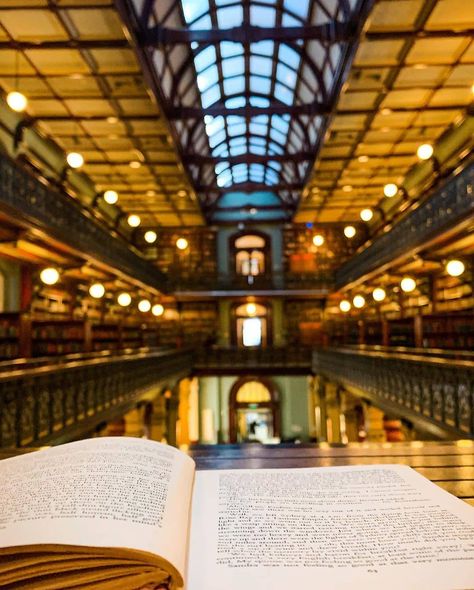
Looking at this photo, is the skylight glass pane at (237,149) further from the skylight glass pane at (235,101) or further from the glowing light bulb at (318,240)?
the glowing light bulb at (318,240)

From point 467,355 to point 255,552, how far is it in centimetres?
528

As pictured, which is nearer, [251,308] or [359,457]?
[359,457]

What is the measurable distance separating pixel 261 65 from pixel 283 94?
1.47 metres

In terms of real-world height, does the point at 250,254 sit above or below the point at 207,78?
below

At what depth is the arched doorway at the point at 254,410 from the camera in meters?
21.0

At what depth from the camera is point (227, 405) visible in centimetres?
2116

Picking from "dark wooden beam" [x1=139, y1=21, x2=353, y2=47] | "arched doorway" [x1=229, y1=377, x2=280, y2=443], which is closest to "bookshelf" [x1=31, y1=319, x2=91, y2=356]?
"dark wooden beam" [x1=139, y1=21, x2=353, y2=47]

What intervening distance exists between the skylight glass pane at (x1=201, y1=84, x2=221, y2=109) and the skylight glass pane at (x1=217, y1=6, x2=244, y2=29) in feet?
8.78

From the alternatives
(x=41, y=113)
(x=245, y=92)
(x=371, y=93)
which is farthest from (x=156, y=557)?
(x=245, y=92)

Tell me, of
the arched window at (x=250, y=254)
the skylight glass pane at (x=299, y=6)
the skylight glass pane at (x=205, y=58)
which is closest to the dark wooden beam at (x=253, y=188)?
the skylight glass pane at (x=205, y=58)

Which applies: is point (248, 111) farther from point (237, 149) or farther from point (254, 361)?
point (237, 149)

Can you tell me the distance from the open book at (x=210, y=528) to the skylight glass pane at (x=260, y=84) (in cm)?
1525

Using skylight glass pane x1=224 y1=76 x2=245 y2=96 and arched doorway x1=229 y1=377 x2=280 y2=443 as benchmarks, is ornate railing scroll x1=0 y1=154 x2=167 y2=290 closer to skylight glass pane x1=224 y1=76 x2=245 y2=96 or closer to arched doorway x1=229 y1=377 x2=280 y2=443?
skylight glass pane x1=224 y1=76 x2=245 y2=96

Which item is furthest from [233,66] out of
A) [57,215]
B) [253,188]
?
[57,215]
